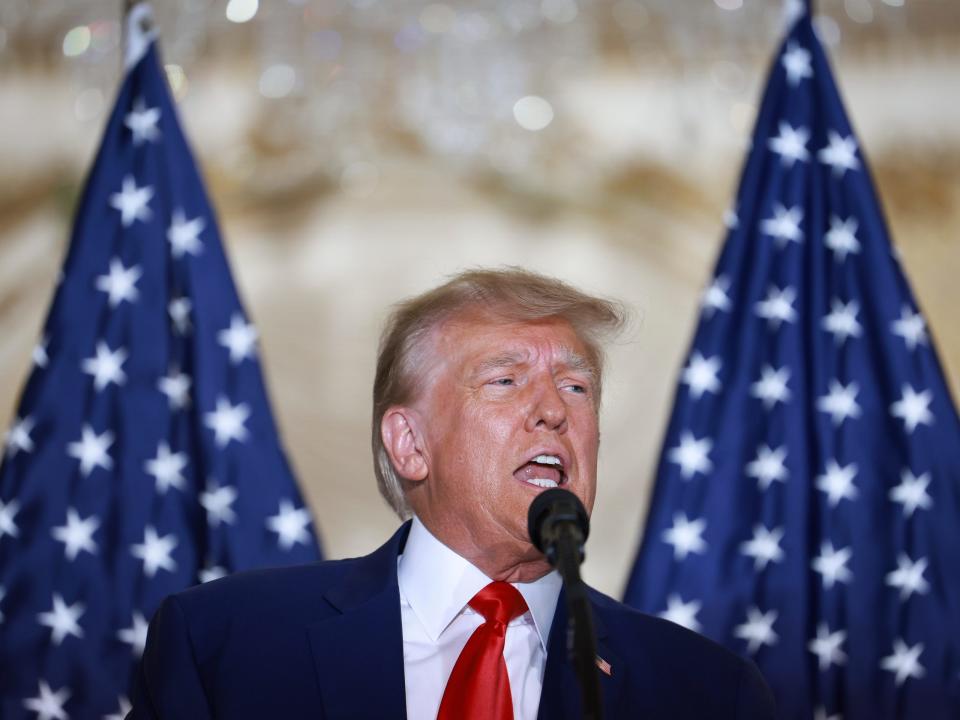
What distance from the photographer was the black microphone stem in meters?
1.43

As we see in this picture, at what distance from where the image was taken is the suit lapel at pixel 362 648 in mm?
2037

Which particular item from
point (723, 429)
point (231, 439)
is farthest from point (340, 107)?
point (723, 429)

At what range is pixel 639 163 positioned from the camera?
4.16 meters

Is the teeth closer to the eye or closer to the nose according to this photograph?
the nose

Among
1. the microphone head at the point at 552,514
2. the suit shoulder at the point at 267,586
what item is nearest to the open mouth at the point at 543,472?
the suit shoulder at the point at 267,586

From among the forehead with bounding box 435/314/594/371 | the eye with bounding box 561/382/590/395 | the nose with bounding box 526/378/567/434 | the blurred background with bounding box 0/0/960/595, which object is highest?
the blurred background with bounding box 0/0/960/595

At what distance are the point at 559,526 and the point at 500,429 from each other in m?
0.57

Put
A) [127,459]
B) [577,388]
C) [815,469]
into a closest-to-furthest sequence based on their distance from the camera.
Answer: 1. [577,388]
2. [127,459]
3. [815,469]

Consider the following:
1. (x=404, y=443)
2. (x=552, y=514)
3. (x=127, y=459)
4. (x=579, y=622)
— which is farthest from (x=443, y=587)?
(x=127, y=459)

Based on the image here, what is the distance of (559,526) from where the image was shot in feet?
5.38

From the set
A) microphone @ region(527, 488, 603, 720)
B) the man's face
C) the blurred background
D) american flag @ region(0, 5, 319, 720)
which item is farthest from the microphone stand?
the blurred background

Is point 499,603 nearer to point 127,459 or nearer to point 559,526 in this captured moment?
point 559,526

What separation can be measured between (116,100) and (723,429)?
191cm

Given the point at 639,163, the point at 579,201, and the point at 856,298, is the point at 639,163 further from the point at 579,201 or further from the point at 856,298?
the point at 856,298
